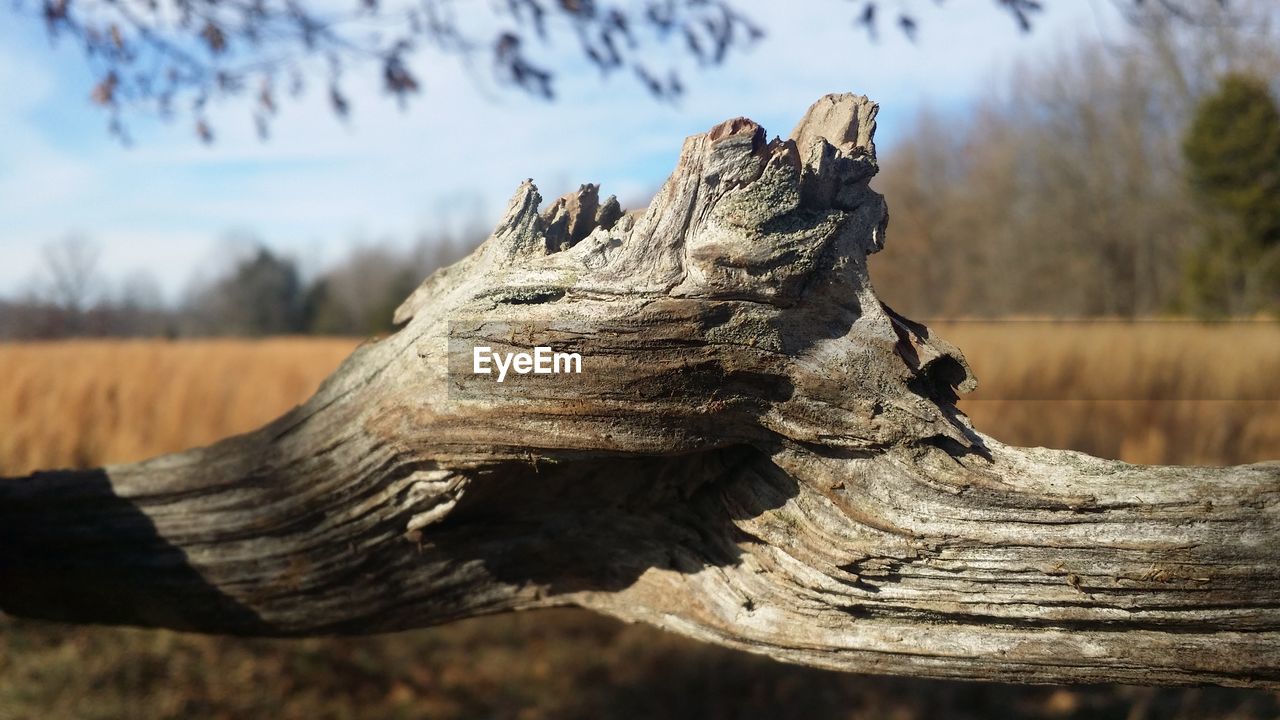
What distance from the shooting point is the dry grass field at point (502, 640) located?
4082 millimetres

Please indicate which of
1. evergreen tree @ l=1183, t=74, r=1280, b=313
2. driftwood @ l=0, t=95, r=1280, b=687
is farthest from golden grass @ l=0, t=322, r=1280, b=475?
evergreen tree @ l=1183, t=74, r=1280, b=313

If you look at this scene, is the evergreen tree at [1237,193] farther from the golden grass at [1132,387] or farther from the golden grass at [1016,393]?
the golden grass at [1016,393]

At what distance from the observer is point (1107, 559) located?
54.3 inches

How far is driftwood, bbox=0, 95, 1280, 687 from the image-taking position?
1.40m

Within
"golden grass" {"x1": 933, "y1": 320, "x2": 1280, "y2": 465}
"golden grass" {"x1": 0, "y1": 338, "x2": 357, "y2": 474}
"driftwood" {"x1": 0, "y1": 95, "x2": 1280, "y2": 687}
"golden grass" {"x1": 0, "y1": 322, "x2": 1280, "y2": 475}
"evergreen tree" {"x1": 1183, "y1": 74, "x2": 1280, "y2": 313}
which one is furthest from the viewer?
"evergreen tree" {"x1": 1183, "y1": 74, "x2": 1280, "y2": 313}

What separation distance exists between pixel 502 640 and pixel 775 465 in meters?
5.10

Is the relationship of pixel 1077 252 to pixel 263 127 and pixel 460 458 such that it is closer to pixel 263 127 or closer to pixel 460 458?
pixel 263 127

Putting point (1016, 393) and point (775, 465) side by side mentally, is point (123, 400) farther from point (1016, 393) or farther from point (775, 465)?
point (1016, 393)

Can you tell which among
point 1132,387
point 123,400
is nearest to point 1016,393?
point 1132,387

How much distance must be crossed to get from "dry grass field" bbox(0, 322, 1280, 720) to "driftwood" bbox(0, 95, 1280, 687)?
7.64 ft

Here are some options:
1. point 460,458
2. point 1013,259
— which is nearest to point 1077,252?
point 1013,259

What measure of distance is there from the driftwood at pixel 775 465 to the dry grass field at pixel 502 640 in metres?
2.33

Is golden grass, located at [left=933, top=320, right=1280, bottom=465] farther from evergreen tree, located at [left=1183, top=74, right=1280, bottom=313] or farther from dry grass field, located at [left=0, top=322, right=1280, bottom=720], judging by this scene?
evergreen tree, located at [left=1183, top=74, right=1280, bottom=313]

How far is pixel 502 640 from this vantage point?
621 cm
